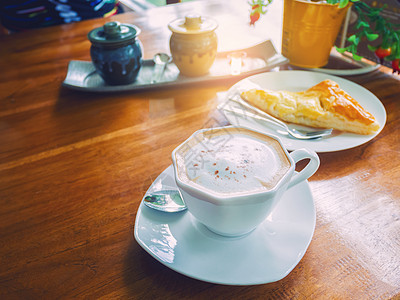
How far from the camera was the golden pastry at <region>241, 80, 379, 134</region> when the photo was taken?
2.40ft

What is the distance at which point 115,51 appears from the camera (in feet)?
3.00

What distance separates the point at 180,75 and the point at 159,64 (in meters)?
0.10

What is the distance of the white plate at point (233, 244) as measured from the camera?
1.39ft

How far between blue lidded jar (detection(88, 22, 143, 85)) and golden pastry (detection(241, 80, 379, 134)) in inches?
13.9

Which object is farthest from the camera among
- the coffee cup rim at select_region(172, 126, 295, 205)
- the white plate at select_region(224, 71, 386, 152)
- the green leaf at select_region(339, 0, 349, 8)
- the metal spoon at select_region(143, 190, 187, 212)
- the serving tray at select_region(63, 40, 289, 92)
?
the serving tray at select_region(63, 40, 289, 92)

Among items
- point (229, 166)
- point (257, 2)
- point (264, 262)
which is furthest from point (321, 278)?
point (257, 2)

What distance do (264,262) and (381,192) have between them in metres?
0.31

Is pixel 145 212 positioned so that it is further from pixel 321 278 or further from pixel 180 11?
pixel 180 11

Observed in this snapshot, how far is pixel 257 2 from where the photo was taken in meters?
1.02

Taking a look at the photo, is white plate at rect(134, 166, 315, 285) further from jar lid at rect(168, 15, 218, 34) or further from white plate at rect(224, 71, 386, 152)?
jar lid at rect(168, 15, 218, 34)

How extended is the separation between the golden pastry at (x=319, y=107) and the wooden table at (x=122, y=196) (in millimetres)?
63

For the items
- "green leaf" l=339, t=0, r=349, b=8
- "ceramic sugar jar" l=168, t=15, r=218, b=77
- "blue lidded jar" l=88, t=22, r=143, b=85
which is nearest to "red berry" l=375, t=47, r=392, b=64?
"green leaf" l=339, t=0, r=349, b=8

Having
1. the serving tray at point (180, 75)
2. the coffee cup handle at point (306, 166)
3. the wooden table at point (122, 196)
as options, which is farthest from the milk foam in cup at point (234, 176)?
the serving tray at point (180, 75)

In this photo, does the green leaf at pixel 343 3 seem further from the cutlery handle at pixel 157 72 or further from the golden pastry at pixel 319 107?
the cutlery handle at pixel 157 72
